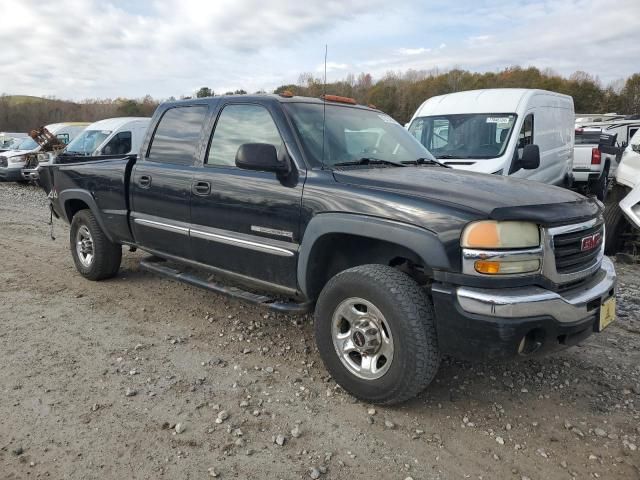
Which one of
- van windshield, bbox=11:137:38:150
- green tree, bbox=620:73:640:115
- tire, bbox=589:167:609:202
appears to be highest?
green tree, bbox=620:73:640:115

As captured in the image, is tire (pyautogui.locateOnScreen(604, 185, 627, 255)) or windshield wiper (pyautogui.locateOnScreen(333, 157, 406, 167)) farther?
tire (pyautogui.locateOnScreen(604, 185, 627, 255))

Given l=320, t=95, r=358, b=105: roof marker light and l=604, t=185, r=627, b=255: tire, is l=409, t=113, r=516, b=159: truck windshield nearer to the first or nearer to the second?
l=604, t=185, r=627, b=255: tire

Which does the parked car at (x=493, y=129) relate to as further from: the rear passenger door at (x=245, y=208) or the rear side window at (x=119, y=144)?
the rear side window at (x=119, y=144)

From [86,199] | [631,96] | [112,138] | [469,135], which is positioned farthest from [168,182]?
[631,96]

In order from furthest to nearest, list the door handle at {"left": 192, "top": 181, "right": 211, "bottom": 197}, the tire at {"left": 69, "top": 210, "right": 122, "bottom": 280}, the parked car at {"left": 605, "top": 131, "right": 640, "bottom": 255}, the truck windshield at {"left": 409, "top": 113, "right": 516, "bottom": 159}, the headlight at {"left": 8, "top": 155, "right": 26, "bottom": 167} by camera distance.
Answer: the headlight at {"left": 8, "top": 155, "right": 26, "bottom": 167} < the truck windshield at {"left": 409, "top": 113, "right": 516, "bottom": 159} < the parked car at {"left": 605, "top": 131, "right": 640, "bottom": 255} < the tire at {"left": 69, "top": 210, "right": 122, "bottom": 280} < the door handle at {"left": 192, "top": 181, "right": 211, "bottom": 197}

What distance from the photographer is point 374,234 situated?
3008 millimetres

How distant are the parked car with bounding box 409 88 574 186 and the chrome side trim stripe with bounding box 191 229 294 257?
4.24 metres

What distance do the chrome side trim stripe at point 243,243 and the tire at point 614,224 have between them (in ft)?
16.1

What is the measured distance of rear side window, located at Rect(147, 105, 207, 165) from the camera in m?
4.34

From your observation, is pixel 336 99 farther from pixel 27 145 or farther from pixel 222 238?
pixel 27 145

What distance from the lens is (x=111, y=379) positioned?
345cm

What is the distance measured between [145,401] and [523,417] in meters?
2.33

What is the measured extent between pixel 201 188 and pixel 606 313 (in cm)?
300

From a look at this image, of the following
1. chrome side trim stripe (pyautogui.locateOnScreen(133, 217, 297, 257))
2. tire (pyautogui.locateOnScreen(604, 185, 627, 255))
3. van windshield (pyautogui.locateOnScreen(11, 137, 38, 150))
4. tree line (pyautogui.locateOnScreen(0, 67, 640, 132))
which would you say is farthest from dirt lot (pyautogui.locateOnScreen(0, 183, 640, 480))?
tree line (pyautogui.locateOnScreen(0, 67, 640, 132))
